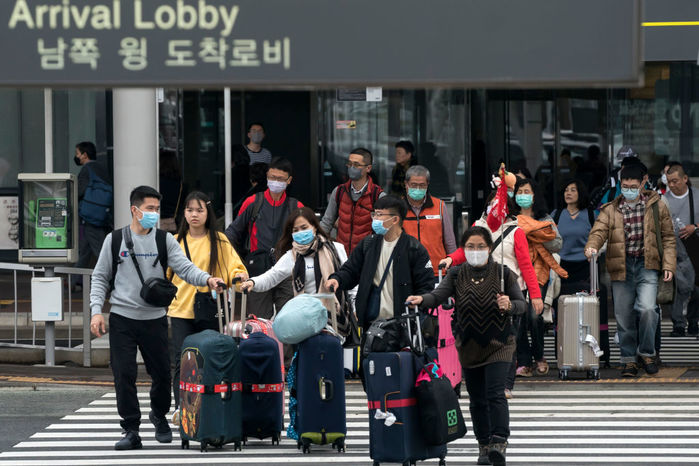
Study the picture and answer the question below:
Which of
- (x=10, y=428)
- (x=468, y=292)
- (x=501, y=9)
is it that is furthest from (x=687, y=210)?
(x=501, y=9)

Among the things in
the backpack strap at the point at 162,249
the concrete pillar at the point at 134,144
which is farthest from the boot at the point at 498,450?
the concrete pillar at the point at 134,144

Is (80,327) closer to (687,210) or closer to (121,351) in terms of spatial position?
(121,351)

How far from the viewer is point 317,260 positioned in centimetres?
1026

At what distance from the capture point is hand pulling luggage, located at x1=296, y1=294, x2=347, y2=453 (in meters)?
9.22

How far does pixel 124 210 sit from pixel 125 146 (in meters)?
0.69

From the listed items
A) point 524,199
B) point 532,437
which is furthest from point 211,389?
point 524,199

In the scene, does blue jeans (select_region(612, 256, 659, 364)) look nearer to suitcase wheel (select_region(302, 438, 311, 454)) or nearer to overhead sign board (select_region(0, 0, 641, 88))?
suitcase wheel (select_region(302, 438, 311, 454))

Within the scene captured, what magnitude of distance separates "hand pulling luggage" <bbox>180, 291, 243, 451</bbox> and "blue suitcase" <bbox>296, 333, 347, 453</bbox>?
0.47 metres

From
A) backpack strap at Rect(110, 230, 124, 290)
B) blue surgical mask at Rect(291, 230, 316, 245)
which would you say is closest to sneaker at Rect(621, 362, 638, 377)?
blue surgical mask at Rect(291, 230, 316, 245)

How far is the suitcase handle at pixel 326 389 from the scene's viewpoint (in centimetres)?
920

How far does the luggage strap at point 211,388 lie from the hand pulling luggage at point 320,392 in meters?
0.44

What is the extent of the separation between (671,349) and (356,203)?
13.7ft

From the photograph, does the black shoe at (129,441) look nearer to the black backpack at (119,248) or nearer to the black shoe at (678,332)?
the black backpack at (119,248)

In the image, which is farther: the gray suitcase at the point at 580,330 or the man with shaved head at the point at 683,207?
the man with shaved head at the point at 683,207
